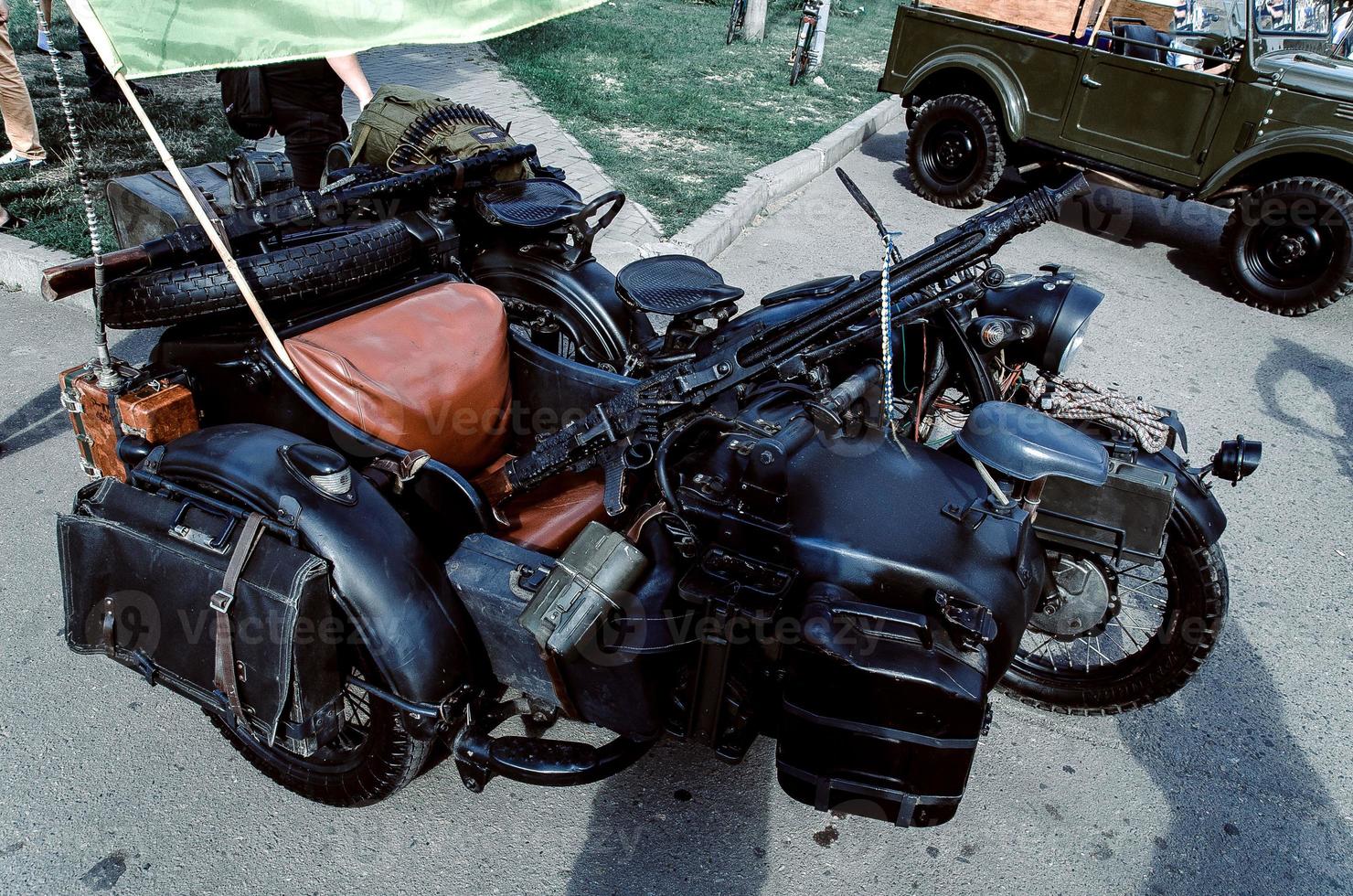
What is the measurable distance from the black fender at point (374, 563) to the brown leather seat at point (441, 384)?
238 mm

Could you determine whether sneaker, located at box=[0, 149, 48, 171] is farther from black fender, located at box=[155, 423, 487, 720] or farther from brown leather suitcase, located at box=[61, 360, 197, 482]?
black fender, located at box=[155, 423, 487, 720]

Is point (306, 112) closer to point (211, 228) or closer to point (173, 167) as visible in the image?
point (211, 228)

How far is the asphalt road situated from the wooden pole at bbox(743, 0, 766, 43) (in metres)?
10.3

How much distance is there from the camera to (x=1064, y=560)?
2537 mm

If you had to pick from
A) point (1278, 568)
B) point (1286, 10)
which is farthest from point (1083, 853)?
point (1286, 10)

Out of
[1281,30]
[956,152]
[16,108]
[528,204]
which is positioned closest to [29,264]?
[16,108]

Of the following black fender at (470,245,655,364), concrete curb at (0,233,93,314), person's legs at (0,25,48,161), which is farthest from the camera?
person's legs at (0,25,48,161)

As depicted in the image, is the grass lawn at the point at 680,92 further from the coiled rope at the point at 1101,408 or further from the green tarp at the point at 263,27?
the green tarp at the point at 263,27

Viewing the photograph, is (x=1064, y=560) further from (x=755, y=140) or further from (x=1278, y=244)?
(x=755, y=140)

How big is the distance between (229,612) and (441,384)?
0.79 metres

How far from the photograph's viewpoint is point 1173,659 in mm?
2588

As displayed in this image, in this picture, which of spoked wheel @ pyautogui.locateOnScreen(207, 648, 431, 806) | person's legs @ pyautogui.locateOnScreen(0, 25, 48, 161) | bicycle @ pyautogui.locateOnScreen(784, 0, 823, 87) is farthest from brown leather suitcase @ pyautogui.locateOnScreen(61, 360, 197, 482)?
bicycle @ pyautogui.locateOnScreen(784, 0, 823, 87)

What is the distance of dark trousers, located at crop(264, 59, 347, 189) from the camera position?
3.99m

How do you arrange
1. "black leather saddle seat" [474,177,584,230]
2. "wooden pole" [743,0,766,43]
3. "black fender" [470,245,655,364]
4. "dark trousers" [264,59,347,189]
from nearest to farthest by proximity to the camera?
"black leather saddle seat" [474,177,584,230]
"black fender" [470,245,655,364]
"dark trousers" [264,59,347,189]
"wooden pole" [743,0,766,43]
